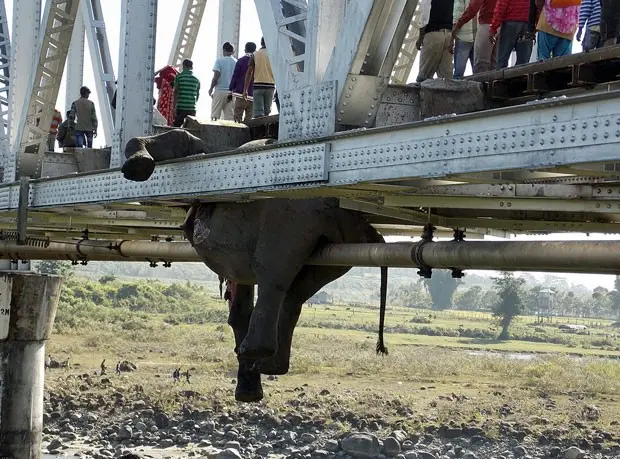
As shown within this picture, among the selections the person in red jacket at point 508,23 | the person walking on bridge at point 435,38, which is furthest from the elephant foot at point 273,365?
the person in red jacket at point 508,23

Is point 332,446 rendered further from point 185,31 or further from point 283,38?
point 283,38

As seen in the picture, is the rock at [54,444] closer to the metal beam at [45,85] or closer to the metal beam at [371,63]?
the metal beam at [45,85]

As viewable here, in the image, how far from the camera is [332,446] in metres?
29.3

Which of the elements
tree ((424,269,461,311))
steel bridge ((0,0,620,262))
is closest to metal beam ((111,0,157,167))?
steel bridge ((0,0,620,262))

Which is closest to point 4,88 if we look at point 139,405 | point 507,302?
point 139,405

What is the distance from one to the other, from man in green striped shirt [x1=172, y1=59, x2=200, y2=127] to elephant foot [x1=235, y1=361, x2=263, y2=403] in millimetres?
2966

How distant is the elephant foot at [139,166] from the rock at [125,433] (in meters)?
21.7

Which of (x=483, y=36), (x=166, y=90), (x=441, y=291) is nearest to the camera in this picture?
(x=483, y=36)

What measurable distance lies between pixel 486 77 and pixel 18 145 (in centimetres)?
723

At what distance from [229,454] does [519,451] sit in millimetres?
7537

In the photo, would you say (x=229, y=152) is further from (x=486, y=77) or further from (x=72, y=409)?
(x=72, y=409)

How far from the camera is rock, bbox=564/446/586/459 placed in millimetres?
29281

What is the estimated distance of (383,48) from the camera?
25.2ft

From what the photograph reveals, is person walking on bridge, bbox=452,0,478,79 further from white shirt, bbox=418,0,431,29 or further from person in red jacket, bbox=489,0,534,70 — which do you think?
person in red jacket, bbox=489,0,534,70
